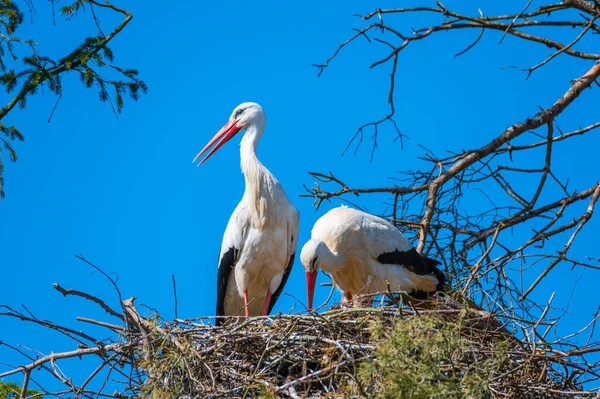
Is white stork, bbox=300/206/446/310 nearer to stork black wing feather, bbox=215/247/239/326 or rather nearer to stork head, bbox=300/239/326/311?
stork head, bbox=300/239/326/311

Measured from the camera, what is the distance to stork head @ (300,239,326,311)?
320 inches

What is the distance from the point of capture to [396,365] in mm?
4969

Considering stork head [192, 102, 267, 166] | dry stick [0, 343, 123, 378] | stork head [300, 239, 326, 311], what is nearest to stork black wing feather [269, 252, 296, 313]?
stork head [300, 239, 326, 311]

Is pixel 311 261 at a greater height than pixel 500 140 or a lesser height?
lesser

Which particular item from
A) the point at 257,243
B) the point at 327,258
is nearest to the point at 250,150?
the point at 257,243

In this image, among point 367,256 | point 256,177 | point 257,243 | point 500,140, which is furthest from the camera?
point 256,177

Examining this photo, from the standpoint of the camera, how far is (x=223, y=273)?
8820 mm

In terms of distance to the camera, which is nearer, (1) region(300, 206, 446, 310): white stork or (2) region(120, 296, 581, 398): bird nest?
(2) region(120, 296, 581, 398): bird nest

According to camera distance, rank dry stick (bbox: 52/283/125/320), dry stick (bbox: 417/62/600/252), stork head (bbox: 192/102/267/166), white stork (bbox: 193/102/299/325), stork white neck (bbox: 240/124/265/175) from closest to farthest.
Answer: dry stick (bbox: 52/283/125/320) → dry stick (bbox: 417/62/600/252) → white stork (bbox: 193/102/299/325) → stork white neck (bbox: 240/124/265/175) → stork head (bbox: 192/102/267/166)

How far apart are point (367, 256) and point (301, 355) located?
7.94 feet

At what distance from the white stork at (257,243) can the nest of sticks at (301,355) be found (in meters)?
2.08

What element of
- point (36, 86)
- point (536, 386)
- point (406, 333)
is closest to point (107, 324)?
point (406, 333)

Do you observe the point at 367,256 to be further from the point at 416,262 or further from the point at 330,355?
the point at 330,355

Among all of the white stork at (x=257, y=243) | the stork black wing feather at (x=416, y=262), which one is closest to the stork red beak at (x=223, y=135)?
the white stork at (x=257, y=243)
